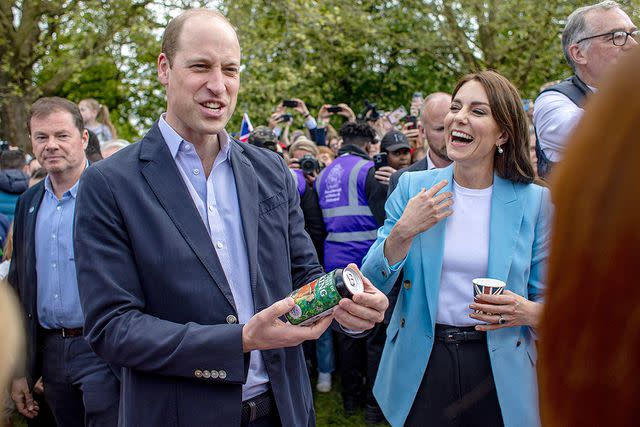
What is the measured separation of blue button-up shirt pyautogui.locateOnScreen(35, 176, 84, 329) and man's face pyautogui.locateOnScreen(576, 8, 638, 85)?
291 cm

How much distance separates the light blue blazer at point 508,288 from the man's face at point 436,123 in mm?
1570

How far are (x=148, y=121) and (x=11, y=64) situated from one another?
4.19m

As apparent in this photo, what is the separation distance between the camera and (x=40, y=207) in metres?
3.55

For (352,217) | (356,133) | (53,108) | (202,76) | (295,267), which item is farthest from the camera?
(356,133)

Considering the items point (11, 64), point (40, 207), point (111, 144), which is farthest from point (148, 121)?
point (40, 207)

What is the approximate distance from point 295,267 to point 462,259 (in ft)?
2.71

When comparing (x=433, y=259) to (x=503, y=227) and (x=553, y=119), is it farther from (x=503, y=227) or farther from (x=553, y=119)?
(x=553, y=119)

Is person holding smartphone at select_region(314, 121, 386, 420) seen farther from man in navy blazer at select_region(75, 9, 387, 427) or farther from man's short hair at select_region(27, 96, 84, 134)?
man in navy blazer at select_region(75, 9, 387, 427)

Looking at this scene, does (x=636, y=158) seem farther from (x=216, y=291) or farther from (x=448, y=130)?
(x=448, y=130)

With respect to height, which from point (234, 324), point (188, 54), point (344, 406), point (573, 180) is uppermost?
point (188, 54)

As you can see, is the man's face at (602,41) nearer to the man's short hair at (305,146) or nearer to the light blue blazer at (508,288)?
the light blue blazer at (508,288)

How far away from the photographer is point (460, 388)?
8.60 ft

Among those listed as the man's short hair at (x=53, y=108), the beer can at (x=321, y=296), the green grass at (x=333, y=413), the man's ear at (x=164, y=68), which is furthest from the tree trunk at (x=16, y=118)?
the beer can at (x=321, y=296)

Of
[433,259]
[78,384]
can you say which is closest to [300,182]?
[78,384]
